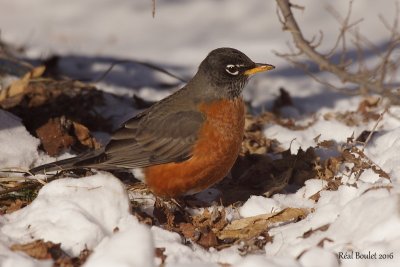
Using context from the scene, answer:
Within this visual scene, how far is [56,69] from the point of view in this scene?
830 centimetres

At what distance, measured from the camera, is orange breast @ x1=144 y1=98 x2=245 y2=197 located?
5.14 meters

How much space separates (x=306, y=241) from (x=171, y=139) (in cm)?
157

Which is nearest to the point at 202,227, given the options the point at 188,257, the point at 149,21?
the point at 188,257

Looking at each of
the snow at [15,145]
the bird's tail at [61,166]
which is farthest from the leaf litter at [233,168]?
the bird's tail at [61,166]

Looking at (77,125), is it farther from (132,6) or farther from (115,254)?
(132,6)

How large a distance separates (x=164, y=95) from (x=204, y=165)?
10.3 feet

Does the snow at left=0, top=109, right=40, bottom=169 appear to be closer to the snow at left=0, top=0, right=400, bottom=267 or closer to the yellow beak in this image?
the snow at left=0, top=0, right=400, bottom=267

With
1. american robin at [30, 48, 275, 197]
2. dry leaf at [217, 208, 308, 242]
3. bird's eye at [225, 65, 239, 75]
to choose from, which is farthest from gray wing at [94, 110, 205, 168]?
dry leaf at [217, 208, 308, 242]

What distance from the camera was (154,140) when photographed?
540 cm

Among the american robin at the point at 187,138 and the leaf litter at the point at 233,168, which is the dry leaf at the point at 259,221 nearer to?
the leaf litter at the point at 233,168

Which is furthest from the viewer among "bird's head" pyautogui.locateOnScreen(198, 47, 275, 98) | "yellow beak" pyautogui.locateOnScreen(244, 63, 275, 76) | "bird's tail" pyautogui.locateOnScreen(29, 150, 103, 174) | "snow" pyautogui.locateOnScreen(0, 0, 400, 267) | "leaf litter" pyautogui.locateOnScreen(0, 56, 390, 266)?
"bird's head" pyautogui.locateOnScreen(198, 47, 275, 98)

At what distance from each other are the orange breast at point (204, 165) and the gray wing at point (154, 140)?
61mm

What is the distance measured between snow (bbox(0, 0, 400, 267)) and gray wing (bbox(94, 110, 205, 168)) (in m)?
0.30

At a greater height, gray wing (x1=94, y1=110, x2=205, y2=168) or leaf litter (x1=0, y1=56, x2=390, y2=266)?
gray wing (x1=94, y1=110, x2=205, y2=168)
